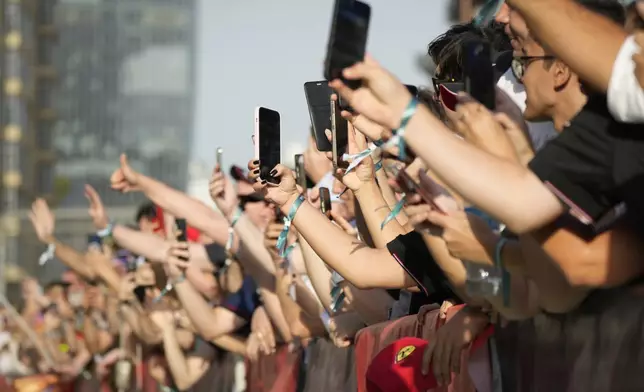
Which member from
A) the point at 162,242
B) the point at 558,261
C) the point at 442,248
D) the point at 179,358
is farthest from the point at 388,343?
the point at 179,358

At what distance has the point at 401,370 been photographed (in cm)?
562

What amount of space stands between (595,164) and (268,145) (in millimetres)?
2453

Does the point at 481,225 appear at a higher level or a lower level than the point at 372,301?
higher

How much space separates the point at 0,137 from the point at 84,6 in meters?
13.9

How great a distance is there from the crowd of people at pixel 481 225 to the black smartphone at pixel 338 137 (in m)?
0.05

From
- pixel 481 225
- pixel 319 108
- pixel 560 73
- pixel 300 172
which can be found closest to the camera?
pixel 560 73

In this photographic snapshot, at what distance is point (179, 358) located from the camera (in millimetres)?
12773

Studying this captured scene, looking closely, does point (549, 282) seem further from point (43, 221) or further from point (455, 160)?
point (43, 221)

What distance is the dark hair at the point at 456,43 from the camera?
→ 5848 mm

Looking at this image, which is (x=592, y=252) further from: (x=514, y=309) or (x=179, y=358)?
(x=179, y=358)

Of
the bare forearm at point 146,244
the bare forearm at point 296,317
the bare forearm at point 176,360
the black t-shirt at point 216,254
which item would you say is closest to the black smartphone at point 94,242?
the bare forearm at point 176,360

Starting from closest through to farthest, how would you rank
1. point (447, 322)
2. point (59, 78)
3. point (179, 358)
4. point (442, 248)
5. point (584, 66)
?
point (584, 66)
point (442, 248)
point (447, 322)
point (179, 358)
point (59, 78)

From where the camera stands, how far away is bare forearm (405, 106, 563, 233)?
384 centimetres

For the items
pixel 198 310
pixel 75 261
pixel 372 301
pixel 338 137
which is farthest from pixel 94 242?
pixel 338 137
